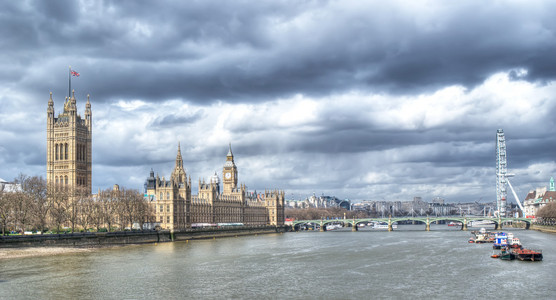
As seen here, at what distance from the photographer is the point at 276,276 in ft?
238

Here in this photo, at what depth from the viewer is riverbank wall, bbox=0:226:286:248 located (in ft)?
325

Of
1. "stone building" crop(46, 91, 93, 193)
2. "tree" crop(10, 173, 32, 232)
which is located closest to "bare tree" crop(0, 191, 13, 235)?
"tree" crop(10, 173, 32, 232)

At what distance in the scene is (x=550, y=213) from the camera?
18112 cm

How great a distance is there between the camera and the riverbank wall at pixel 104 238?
98938mm

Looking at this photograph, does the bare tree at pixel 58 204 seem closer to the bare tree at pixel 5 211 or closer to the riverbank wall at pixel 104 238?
the riverbank wall at pixel 104 238

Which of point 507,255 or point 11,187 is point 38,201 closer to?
point 11,187

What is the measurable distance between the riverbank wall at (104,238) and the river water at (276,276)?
23.6 ft

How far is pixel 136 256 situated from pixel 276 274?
30536mm

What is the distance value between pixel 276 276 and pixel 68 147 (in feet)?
415

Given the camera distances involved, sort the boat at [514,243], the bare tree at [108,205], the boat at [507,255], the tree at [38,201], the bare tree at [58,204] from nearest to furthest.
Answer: the boat at [507,255], the boat at [514,243], the tree at [38,201], the bare tree at [58,204], the bare tree at [108,205]

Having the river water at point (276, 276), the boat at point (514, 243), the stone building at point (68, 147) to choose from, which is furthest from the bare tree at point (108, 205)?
the boat at point (514, 243)

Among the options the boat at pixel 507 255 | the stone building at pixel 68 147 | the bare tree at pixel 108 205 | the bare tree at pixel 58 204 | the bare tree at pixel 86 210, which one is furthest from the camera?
the stone building at pixel 68 147

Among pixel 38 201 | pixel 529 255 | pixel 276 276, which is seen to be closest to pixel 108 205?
pixel 38 201

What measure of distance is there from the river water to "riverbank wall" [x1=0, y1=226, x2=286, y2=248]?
721cm
